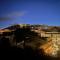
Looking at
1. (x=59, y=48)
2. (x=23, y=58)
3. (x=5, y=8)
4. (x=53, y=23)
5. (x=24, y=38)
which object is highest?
(x=5, y=8)

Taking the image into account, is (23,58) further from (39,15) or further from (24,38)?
(39,15)

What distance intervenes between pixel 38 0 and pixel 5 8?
416 millimetres

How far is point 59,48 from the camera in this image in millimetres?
1771

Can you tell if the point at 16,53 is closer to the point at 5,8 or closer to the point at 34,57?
the point at 34,57

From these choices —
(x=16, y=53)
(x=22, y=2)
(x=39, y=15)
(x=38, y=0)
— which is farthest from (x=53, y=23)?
(x=16, y=53)

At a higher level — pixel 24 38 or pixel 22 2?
pixel 22 2

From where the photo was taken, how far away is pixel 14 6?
1845 millimetres

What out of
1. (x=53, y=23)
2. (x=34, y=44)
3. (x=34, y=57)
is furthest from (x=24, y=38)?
(x=53, y=23)

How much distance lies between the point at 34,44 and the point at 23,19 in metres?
0.33

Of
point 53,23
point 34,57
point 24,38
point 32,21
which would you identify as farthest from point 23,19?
point 34,57

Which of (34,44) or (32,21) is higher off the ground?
(32,21)

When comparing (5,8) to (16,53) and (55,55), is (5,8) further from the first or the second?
(55,55)

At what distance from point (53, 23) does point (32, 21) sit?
0.25m

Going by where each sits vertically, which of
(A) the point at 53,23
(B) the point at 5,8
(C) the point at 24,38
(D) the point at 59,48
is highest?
(B) the point at 5,8
